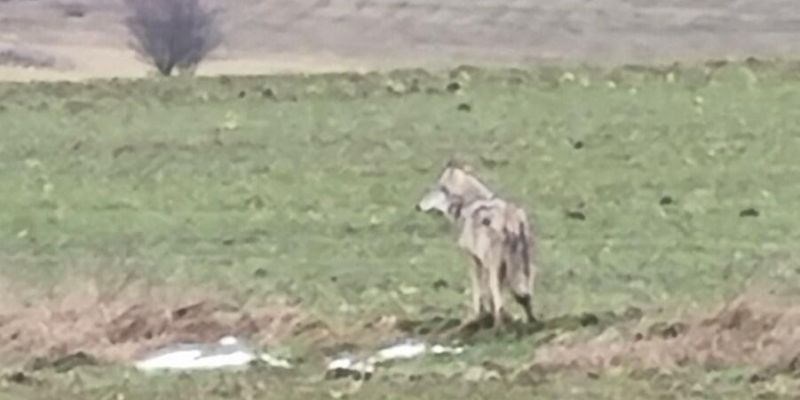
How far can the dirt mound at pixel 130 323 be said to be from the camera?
6.38 meters

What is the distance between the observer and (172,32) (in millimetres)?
13523

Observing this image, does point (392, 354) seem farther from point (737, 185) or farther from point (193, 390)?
point (737, 185)

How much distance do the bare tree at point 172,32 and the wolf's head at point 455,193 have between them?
20.7 ft

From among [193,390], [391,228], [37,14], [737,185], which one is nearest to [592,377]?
[193,390]

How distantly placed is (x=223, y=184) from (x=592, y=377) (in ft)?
11.6

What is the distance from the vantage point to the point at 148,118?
33.9 ft

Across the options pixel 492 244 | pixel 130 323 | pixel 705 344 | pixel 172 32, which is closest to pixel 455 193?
pixel 492 244

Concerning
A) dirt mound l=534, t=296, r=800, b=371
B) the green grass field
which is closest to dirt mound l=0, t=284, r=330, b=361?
the green grass field

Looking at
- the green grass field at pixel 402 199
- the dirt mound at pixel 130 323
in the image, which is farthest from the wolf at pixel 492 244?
the dirt mound at pixel 130 323

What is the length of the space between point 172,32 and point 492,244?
7.59m

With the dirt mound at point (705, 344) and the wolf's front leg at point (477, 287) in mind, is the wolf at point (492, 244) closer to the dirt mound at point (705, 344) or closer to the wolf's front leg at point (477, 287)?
the wolf's front leg at point (477, 287)

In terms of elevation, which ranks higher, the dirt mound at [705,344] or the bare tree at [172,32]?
the dirt mound at [705,344]

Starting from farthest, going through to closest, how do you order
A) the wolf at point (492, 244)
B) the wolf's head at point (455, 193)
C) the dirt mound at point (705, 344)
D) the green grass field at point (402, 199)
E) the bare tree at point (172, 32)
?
the bare tree at point (172, 32), the wolf's head at point (455, 193), the wolf at point (492, 244), the green grass field at point (402, 199), the dirt mound at point (705, 344)

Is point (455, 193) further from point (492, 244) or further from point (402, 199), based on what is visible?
point (402, 199)
